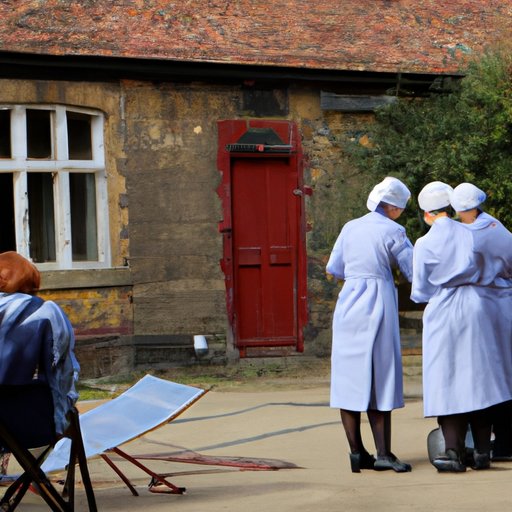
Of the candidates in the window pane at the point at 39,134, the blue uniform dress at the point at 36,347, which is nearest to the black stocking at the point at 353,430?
the blue uniform dress at the point at 36,347

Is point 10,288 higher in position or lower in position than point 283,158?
lower

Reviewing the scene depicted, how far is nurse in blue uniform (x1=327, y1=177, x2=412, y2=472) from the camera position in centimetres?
764

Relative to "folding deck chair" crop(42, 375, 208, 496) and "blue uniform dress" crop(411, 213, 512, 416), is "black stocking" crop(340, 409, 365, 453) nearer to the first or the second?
"blue uniform dress" crop(411, 213, 512, 416)

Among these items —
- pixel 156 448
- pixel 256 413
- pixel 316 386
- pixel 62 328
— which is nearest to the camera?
pixel 62 328

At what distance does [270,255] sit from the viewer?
46.6ft

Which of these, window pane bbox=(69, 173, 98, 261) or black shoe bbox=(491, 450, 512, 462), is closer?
black shoe bbox=(491, 450, 512, 462)

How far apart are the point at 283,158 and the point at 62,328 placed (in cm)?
835

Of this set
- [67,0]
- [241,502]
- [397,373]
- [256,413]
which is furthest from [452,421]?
[67,0]

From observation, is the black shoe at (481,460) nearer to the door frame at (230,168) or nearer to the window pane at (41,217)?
the door frame at (230,168)

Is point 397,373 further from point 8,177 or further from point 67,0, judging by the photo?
point 67,0

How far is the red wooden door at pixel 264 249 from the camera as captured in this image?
1412cm

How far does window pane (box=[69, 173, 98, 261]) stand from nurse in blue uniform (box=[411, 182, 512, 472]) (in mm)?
6655

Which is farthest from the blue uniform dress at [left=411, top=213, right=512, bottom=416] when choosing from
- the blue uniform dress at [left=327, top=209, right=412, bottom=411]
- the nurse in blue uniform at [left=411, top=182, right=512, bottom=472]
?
the blue uniform dress at [left=327, top=209, right=412, bottom=411]

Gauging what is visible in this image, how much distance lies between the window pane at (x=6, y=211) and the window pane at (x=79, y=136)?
77 centimetres
